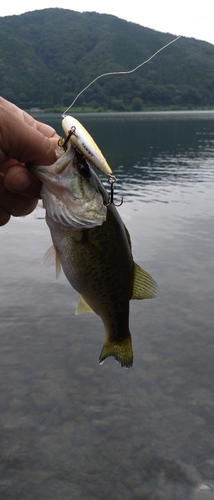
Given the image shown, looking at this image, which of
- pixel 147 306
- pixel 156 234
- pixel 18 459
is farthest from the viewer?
pixel 156 234

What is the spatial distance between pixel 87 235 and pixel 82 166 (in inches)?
20.4

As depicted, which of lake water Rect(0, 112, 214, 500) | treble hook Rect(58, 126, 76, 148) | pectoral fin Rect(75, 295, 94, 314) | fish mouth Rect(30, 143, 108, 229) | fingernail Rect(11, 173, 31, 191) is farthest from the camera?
lake water Rect(0, 112, 214, 500)

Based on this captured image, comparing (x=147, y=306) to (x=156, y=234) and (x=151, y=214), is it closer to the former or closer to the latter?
(x=156, y=234)

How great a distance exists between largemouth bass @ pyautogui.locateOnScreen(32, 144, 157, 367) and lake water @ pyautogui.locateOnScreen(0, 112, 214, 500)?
421cm

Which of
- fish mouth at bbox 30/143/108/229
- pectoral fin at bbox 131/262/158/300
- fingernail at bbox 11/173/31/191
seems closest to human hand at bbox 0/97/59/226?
fingernail at bbox 11/173/31/191

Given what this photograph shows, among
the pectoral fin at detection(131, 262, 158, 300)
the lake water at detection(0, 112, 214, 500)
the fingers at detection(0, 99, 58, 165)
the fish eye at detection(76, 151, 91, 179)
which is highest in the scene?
the fingers at detection(0, 99, 58, 165)

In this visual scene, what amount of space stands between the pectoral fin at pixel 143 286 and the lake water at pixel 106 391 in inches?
163

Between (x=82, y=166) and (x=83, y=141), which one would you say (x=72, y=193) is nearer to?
(x=82, y=166)

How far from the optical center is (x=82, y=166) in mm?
3045

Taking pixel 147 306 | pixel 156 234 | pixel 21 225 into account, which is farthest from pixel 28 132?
pixel 21 225

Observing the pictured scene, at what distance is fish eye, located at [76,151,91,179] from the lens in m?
3.04

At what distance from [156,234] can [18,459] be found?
13.4 meters

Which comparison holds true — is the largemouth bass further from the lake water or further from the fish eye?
the lake water

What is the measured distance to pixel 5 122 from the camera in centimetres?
307
